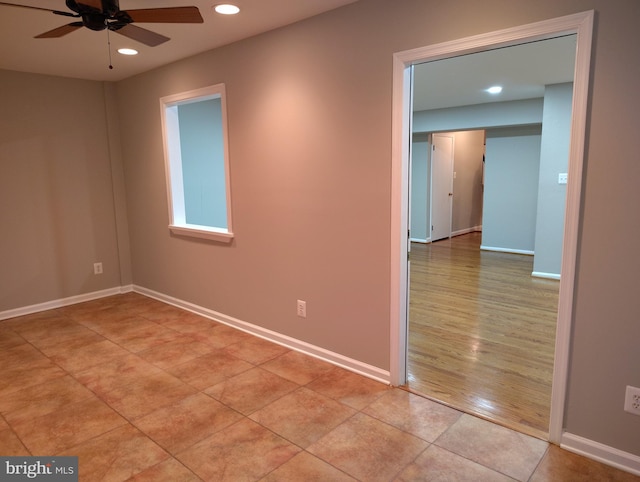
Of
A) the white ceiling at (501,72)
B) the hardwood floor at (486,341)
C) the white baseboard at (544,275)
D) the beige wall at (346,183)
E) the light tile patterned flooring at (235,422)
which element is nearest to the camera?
the beige wall at (346,183)

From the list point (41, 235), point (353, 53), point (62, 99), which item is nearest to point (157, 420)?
point (353, 53)

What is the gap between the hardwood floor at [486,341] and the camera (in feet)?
8.32

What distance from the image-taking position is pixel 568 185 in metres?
1.92

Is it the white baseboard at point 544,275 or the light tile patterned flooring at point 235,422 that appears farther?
the white baseboard at point 544,275

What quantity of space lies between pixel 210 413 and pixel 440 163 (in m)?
6.94

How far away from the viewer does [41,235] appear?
14.3 ft

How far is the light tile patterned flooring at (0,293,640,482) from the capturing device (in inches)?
77.8

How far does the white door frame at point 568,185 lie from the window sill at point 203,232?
171cm

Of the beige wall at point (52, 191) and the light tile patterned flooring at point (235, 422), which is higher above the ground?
the beige wall at point (52, 191)

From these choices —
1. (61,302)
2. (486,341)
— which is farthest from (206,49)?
(486,341)

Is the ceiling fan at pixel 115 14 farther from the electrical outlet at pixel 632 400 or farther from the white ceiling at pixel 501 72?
the electrical outlet at pixel 632 400

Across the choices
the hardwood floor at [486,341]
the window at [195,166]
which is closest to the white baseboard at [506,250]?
the hardwood floor at [486,341]

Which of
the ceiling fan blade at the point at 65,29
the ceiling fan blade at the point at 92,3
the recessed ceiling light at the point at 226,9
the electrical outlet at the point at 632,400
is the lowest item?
the electrical outlet at the point at 632,400

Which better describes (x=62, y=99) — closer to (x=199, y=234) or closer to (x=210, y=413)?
(x=199, y=234)
